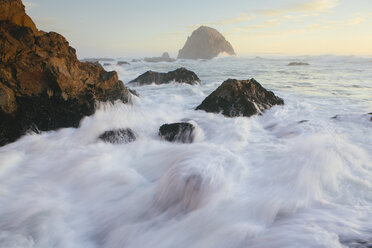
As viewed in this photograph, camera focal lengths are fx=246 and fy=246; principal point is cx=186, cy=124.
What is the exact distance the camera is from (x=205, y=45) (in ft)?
382

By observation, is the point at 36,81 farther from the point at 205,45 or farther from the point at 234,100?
the point at 205,45

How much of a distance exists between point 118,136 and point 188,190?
2549 mm

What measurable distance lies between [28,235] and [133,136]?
2787 mm

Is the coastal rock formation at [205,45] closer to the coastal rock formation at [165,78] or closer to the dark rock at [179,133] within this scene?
the coastal rock formation at [165,78]

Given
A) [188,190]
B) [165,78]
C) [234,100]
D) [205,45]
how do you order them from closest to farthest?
[188,190]
[234,100]
[165,78]
[205,45]

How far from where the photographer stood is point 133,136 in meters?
5.12

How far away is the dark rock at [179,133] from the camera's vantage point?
4.93 meters

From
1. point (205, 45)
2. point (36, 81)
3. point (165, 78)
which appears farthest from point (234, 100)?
point (205, 45)

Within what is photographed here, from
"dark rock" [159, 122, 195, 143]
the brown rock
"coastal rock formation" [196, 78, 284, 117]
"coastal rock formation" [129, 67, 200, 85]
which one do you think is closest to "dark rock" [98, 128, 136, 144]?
"dark rock" [159, 122, 195, 143]

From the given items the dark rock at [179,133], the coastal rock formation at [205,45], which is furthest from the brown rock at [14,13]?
the coastal rock formation at [205,45]

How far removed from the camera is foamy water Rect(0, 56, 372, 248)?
248 cm

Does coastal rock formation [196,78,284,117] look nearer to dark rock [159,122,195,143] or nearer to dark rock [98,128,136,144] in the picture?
dark rock [159,122,195,143]

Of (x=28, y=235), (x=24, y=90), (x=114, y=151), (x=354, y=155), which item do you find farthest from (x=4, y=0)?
(x=354, y=155)

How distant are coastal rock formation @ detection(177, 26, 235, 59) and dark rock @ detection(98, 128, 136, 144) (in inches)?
4425
